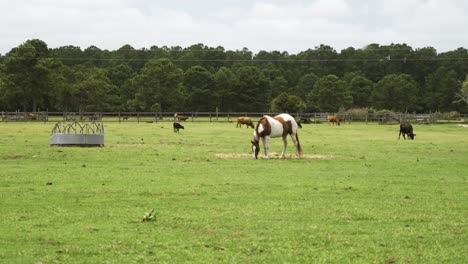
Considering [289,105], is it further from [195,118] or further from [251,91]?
[251,91]

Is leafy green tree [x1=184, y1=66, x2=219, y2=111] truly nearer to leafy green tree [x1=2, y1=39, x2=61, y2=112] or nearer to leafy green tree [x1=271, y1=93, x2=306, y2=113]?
leafy green tree [x1=271, y1=93, x2=306, y2=113]

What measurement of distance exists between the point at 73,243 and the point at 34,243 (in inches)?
23.4

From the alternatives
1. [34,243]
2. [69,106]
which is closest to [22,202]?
[34,243]

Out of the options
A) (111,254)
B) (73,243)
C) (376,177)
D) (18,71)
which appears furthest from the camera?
(18,71)

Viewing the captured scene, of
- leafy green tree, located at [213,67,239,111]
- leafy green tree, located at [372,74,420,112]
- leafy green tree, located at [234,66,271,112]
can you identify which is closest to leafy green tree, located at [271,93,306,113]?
leafy green tree, located at [234,66,271,112]

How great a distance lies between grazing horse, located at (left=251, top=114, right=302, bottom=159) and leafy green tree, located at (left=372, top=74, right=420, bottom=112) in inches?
3602

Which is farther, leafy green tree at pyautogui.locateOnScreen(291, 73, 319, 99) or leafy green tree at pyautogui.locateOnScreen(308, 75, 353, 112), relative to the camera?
leafy green tree at pyautogui.locateOnScreen(291, 73, 319, 99)

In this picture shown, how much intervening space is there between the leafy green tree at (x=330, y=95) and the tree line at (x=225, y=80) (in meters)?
0.19

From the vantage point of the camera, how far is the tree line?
90375 mm

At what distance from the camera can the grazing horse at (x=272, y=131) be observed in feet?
80.5

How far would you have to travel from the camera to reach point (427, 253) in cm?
814

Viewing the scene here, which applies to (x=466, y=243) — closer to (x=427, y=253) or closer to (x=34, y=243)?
(x=427, y=253)

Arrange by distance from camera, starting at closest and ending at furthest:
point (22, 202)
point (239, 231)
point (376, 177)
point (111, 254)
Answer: point (111, 254) < point (239, 231) < point (22, 202) < point (376, 177)

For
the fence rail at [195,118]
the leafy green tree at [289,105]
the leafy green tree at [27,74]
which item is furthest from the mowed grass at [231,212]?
the leafy green tree at [289,105]
